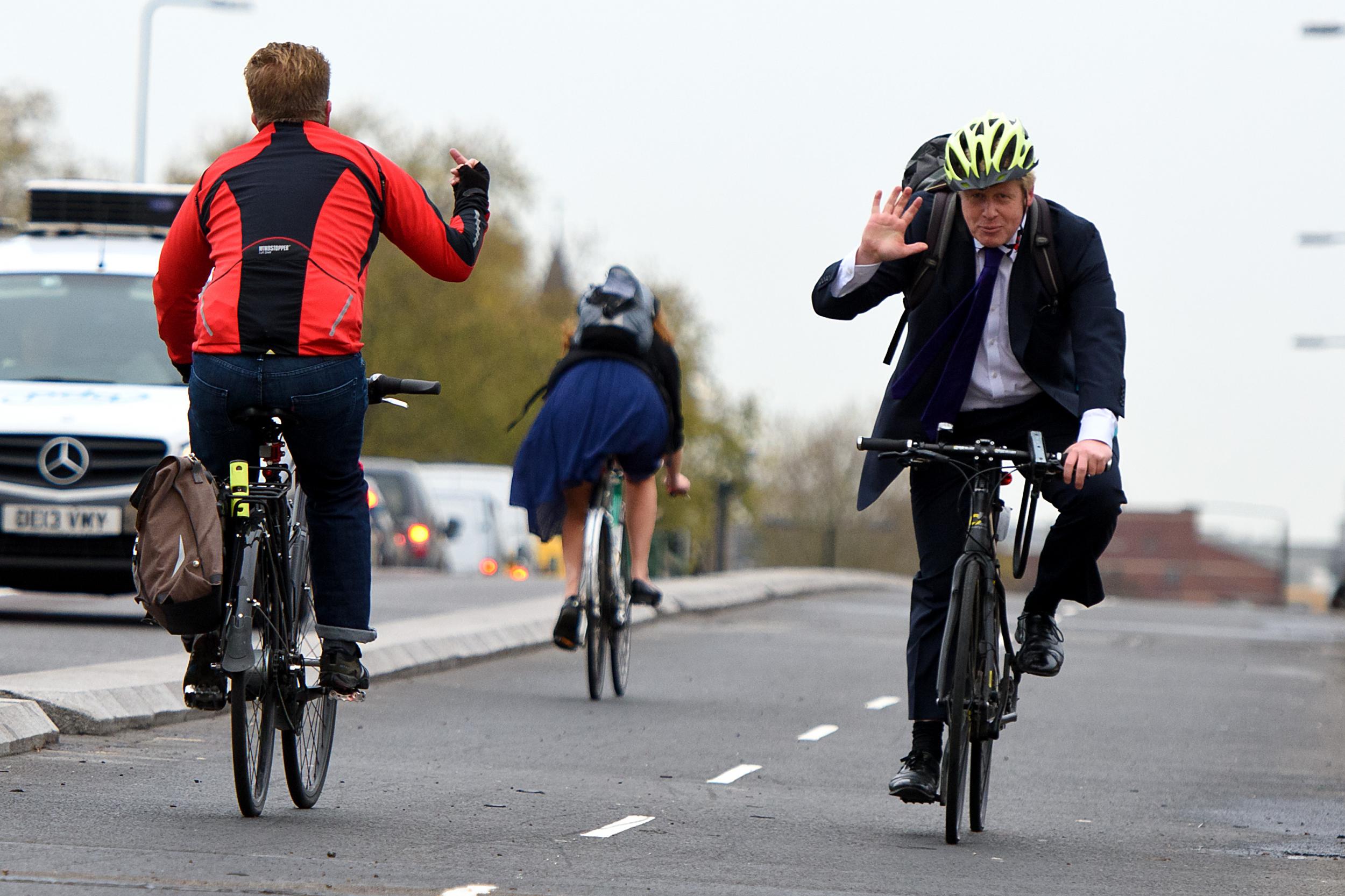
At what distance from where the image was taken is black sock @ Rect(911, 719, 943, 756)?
6559mm

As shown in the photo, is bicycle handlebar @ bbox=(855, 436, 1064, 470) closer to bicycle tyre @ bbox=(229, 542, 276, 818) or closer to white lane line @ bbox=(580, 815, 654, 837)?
white lane line @ bbox=(580, 815, 654, 837)

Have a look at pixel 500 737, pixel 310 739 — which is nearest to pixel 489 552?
pixel 500 737

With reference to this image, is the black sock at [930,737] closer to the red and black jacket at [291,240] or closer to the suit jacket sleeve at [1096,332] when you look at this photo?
the suit jacket sleeve at [1096,332]

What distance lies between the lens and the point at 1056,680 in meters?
13.0

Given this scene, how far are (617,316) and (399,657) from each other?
2.17m

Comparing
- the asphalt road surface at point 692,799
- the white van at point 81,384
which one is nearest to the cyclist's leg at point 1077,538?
the asphalt road surface at point 692,799

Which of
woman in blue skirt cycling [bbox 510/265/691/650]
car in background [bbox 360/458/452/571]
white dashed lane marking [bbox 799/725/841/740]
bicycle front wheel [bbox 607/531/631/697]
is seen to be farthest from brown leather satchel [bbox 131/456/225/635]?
car in background [bbox 360/458/452/571]

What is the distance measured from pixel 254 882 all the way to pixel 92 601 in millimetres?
11819

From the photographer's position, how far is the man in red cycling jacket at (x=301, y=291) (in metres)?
5.92

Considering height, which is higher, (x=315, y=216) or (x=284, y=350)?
(x=315, y=216)

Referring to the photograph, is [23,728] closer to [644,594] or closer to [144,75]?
[644,594]

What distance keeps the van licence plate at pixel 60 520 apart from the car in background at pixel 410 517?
15041 mm

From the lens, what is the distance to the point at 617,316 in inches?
430

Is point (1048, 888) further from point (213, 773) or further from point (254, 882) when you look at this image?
point (213, 773)
